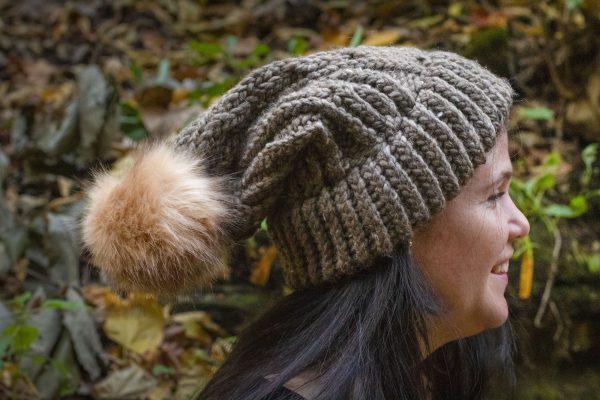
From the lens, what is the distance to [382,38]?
364cm

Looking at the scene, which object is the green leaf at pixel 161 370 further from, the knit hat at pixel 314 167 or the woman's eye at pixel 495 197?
the woman's eye at pixel 495 197

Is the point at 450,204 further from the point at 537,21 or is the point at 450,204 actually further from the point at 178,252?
the point at 537,21

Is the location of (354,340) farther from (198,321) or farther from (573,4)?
(573,4)

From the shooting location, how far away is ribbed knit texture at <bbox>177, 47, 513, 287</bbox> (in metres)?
1.57

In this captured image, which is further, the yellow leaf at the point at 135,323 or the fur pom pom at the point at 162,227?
the yellow leaf at the point at 135,323

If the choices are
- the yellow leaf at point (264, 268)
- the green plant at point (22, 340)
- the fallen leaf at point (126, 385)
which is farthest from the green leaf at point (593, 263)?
the green plant at point (22, 340)

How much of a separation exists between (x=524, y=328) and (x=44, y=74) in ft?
9.97

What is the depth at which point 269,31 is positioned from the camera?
4.51 m

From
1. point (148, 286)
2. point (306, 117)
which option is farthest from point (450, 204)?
point (148, 286)

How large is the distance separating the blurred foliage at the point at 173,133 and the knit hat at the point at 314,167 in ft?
1.18

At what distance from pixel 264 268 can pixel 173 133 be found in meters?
0.59

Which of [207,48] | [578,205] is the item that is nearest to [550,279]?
[578,205]

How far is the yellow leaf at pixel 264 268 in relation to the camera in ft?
9.01

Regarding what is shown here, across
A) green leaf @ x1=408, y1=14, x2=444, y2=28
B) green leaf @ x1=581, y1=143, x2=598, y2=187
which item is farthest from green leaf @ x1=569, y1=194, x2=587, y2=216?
green leaf @ x1=408, y1=14, x2=444, y2=28
